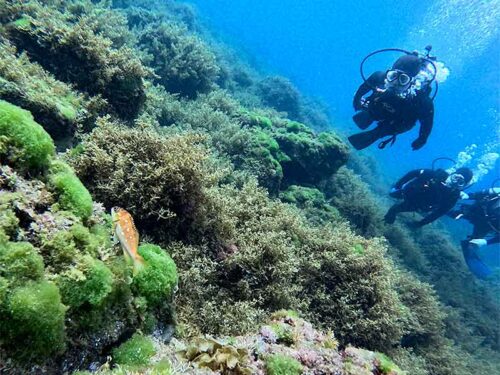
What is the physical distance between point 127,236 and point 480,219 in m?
13.2

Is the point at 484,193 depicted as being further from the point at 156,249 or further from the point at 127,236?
the point at 127,236

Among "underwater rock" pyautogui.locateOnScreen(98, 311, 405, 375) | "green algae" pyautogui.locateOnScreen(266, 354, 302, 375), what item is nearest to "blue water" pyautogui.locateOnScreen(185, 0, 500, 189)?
"underwater rock" pyautogui.locateOnScreen(98, 311, 405, 375)

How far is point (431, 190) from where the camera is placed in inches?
436

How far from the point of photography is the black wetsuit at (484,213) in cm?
1176

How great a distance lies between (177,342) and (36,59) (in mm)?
5072

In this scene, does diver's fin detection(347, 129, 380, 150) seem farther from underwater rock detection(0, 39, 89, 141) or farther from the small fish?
the small fish

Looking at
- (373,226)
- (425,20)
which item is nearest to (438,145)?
(425,20)

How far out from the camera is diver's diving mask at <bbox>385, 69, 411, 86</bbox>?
8898mm

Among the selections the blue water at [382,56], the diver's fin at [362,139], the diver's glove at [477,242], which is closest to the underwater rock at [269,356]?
the diver's fin at [362,139]

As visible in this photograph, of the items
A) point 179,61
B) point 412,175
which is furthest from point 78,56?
point 412,175

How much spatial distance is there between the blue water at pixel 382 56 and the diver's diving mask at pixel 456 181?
50152 millimetres

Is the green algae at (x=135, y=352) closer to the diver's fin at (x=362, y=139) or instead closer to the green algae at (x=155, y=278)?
the green algae at (x=155, y=278)

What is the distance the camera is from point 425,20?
73.8m

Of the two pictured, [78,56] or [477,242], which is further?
[477,242]
